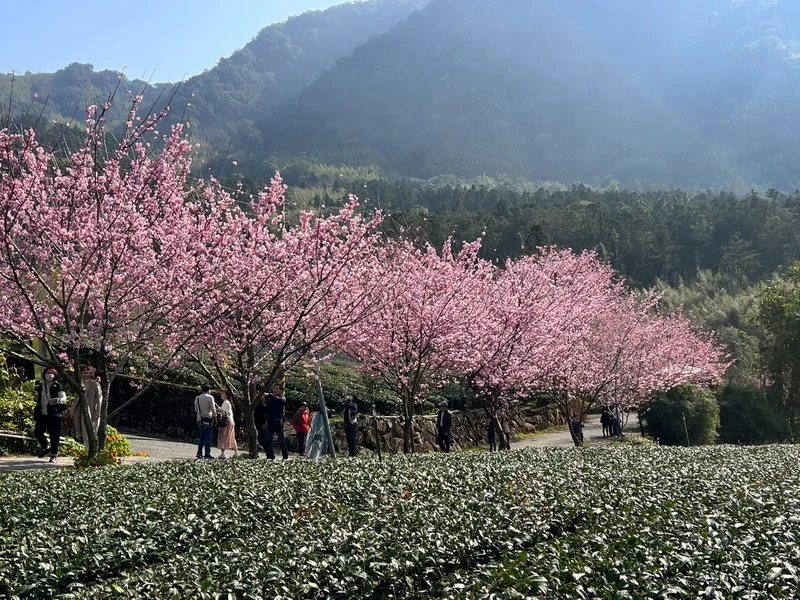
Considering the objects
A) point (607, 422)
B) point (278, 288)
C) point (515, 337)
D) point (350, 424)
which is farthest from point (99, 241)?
point (607, 422)

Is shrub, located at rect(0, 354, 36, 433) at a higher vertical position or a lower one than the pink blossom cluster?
lower

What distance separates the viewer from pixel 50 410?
14570mm

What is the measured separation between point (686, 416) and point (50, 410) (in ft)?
70.0

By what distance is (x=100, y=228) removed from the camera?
38.9ft

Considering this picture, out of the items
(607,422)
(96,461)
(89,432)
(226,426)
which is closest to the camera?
(89,432)

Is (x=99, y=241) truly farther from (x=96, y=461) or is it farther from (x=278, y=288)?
(x=96, y=461)

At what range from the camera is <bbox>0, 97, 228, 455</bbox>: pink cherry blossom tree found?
38.5 feet

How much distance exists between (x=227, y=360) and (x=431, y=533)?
43.5ft

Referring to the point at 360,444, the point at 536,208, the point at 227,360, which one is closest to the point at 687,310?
the point at 536,208

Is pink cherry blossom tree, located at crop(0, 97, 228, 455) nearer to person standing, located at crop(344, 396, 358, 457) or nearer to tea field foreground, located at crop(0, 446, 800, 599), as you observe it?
tea field foreground, located at crop(0, 446, 800, 599)

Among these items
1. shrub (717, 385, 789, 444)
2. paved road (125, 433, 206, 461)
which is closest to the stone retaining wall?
paved road (125, 433, 206, 461)

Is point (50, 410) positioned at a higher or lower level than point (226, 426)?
higher

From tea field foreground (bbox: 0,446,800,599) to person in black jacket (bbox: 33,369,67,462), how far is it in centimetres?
392

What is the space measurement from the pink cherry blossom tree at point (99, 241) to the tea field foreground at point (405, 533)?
271cm
